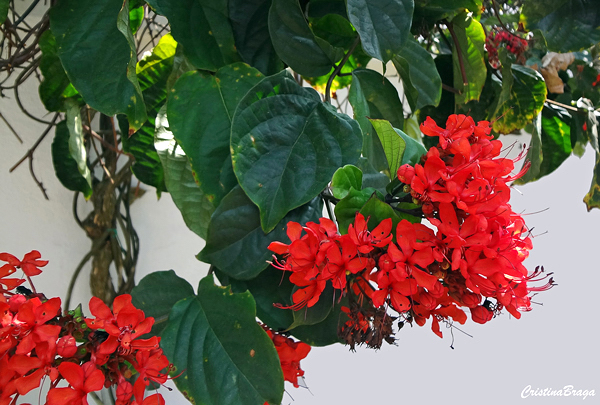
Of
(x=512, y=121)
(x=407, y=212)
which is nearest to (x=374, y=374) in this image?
(x=512, y=121)

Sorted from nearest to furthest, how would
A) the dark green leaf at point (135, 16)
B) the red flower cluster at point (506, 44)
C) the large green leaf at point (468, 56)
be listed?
1. the dark green leaf at point (135, 16)
2. the large green leaf at point (468, 56)
3. the red flower cluster at point (506, 44)

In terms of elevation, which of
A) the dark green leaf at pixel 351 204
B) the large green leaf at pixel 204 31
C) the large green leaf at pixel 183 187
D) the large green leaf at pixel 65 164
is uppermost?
the large green leaf at pixel 65 164

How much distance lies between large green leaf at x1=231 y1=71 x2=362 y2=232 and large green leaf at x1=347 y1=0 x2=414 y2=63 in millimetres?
72

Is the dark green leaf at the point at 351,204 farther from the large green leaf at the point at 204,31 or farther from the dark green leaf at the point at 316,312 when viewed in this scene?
the large green leaf at the point at 204,31

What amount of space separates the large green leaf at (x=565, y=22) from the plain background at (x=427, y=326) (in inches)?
23.8

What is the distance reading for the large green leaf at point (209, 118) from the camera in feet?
1.50

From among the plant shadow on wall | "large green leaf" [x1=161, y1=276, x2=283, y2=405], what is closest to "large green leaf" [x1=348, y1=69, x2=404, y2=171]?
the plant shadow on wall

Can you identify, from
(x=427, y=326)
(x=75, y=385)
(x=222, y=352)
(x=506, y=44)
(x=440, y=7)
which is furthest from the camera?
(x=427, y=326)

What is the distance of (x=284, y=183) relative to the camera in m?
0.42

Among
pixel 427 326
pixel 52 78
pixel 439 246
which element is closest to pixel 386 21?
pixel 439 246

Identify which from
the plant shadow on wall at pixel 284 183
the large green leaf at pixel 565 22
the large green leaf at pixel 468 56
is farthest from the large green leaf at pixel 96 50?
the large green leaf at pixel 565 22

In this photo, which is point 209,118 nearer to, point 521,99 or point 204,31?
point 204,31

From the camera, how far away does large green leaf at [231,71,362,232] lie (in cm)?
41

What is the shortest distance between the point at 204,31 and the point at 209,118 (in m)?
0.09
